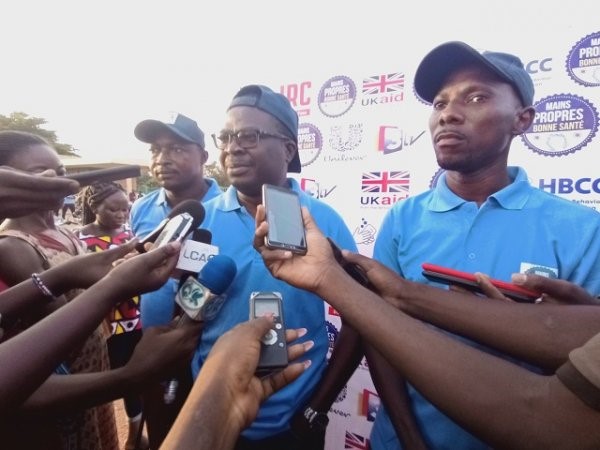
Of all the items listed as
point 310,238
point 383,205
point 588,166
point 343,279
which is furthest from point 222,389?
point 588,166

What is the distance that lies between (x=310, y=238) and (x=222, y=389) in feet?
1.86

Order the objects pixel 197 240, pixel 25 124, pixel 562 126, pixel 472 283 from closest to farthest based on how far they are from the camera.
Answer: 1. pixel 472 283
2. pixel 197 240
3. pixel 562 126
4. pixel 25 124

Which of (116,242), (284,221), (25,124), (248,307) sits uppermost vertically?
(284,221)

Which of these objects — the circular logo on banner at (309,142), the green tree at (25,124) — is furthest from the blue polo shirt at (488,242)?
the green tree at (25,124)

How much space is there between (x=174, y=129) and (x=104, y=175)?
2017mm

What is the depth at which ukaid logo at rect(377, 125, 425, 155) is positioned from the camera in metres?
2.84

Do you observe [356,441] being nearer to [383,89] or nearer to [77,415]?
[77,415]

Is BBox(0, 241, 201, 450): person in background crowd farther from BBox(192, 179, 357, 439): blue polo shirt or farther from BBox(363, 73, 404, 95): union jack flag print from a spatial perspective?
BBox(363, 73, 404, 95): union jack flag print

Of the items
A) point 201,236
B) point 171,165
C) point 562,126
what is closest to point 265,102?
point 201,236

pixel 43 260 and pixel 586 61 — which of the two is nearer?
pixel 43 260

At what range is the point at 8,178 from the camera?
3.70 ft

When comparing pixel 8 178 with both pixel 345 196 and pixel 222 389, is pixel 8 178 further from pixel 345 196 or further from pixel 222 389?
pixel 345 196

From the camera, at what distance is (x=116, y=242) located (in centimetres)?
442

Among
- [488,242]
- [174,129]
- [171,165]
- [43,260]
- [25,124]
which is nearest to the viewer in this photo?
[488,242]
